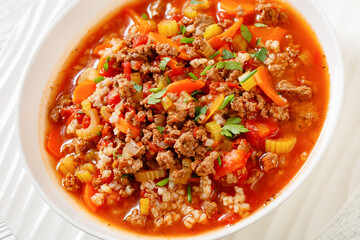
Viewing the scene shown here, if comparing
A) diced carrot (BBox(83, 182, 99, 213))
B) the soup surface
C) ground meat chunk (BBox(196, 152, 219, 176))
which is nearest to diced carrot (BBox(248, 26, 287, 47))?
the soup surface

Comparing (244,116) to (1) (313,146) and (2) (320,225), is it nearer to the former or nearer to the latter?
(1) (313,146)

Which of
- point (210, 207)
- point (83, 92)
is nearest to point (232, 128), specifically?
point (210, 207)

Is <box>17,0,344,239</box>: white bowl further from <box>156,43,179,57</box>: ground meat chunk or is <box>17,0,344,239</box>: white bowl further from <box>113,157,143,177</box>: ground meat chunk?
Answer: <box>156,43,179,57</box>: ground meat chunk

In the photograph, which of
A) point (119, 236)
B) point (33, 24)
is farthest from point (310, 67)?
point (33, 24)

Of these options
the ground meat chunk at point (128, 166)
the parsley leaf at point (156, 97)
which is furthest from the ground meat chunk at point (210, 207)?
the parsley leaf at point (156, 97)

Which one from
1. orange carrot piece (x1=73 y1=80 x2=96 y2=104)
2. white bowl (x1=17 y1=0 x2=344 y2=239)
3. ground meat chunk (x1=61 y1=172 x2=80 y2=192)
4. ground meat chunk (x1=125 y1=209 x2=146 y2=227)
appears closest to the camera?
white bowl (x1=17 y1=0 x2=344 y2=239)

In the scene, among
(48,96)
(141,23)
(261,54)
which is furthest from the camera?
(141,23)

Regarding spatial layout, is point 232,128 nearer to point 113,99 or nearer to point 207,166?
point 207,166

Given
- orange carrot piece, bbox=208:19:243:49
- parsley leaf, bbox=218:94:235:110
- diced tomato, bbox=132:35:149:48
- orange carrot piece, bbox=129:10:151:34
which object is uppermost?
orange carrot piece, bbox=129:10:151:34
